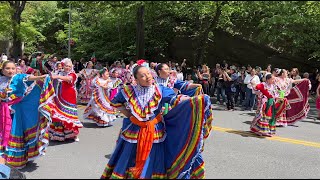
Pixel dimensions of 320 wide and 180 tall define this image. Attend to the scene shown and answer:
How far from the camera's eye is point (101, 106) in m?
9.17

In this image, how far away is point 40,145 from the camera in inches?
221

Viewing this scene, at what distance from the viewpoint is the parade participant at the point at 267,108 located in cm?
851

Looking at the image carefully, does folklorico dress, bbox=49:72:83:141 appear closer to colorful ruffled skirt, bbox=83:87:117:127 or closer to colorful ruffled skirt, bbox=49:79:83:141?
colorful ruffled skirt, bbox=49:79:83:141

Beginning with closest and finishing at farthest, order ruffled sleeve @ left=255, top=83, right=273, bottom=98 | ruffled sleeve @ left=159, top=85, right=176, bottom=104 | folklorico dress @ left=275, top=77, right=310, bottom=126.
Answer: ruffled sleeve @ left=159, top=85, right=176, bottom=104 → ruffled sleeve @ left=255, top=83, right=273, bottom=98 → folklorico dress @ left=275, top=77, right=310, bottom=126

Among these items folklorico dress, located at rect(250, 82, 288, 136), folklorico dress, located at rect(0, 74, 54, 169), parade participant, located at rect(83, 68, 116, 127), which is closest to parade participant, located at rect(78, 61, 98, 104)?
parade participant, located at rect(83, 68, 116, 127)

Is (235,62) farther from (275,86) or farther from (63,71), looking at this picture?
(63,71)

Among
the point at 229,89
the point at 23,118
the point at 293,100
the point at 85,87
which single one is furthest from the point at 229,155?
the point at 85,87

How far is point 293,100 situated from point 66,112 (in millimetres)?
6572

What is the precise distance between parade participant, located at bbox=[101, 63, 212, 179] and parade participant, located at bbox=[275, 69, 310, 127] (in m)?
5.41

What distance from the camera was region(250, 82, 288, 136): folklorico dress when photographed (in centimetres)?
851

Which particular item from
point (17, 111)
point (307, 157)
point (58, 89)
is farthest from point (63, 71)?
point (307, 157)

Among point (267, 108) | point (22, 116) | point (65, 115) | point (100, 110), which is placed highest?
point (22, 116)

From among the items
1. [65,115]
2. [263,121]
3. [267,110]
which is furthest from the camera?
[267,110]

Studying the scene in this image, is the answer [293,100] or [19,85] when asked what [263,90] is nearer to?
[293,100]
